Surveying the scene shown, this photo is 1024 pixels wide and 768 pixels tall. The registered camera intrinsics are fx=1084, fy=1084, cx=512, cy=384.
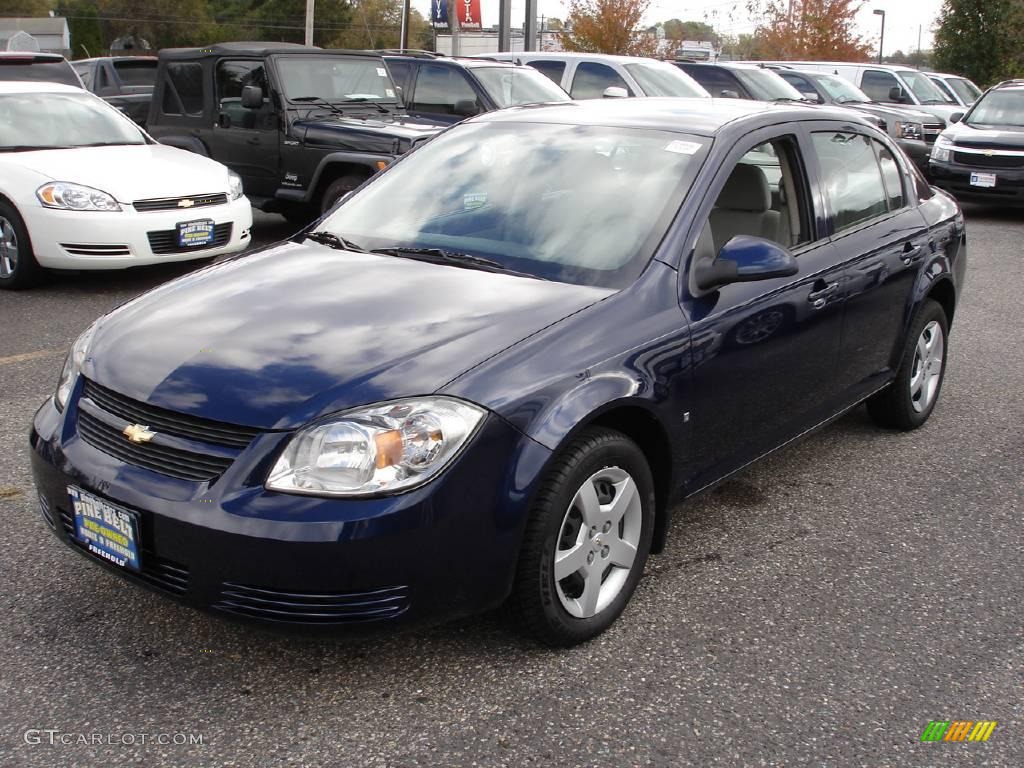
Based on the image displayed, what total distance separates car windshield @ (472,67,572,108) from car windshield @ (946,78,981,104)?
14561 millimetres

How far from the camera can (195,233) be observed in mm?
8133

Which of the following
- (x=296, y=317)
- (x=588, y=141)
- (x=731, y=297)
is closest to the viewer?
(x=296, y=317)

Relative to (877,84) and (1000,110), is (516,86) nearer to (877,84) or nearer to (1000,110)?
(1000,110)

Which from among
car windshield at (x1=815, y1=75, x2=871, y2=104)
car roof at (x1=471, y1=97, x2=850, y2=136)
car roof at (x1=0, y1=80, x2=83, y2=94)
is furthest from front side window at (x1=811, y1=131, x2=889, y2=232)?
car windshield at (x1=815, y1=75, x2=871, y2=104)

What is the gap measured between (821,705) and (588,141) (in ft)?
7.19

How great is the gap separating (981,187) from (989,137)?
62 centimetres

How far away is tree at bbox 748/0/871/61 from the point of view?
4262 cm

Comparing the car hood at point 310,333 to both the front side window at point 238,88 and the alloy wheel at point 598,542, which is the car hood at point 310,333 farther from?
the front side window at point 238,88

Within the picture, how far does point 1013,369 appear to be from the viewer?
21.9 feet

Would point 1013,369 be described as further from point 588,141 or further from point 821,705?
point 821,705

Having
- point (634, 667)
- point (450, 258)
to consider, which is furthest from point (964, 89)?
point (634, 667)

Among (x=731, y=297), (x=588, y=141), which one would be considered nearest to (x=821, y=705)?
(x=731, y=297)

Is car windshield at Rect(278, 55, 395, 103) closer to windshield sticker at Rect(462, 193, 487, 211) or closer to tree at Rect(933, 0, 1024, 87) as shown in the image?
windshield sticker at Rect(462, 193, 487, 211)

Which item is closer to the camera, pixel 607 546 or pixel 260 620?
pixel 260 620
